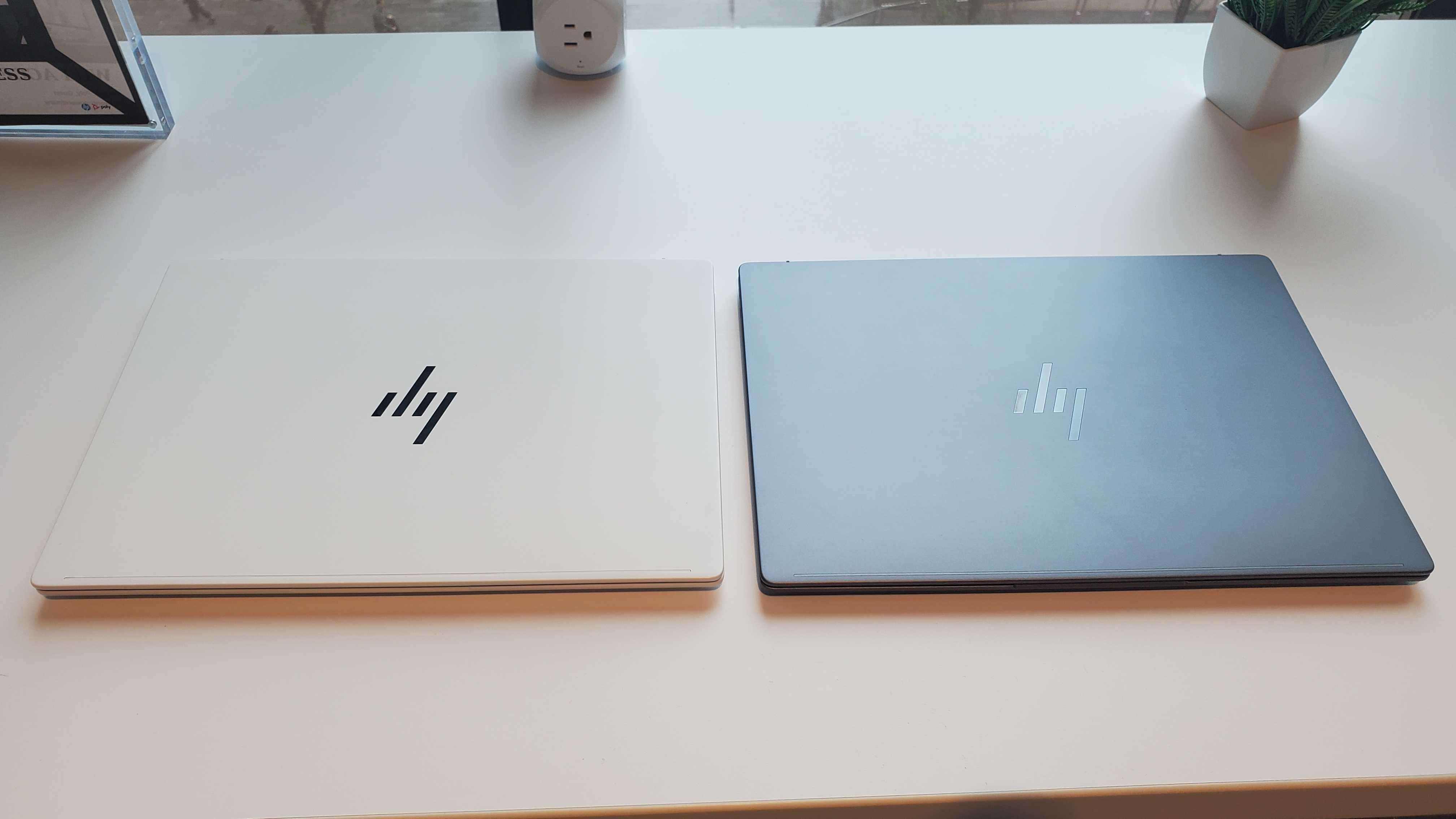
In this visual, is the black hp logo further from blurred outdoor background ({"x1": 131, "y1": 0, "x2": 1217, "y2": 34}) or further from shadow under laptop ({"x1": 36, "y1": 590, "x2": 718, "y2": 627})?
blurred outdoor background ({"x1": 131, "y1": 0, "x2": 1217, "y2": 34})

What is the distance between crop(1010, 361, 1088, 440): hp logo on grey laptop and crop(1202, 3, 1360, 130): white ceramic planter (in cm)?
51

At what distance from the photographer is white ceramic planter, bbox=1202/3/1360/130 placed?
35.0 inches

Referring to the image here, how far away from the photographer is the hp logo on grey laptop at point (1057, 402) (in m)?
0.62

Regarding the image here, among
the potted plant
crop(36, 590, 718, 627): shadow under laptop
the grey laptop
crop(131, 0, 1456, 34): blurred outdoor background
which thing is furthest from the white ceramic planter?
crop(36, 590, 718, 627): shadow under laptop

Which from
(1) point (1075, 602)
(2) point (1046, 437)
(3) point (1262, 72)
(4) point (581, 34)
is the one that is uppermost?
(4) point (581, 34)

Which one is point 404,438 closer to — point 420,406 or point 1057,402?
point 420,406

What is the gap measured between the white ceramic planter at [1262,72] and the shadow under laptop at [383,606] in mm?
790

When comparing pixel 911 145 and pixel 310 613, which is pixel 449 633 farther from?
pixel 911 145

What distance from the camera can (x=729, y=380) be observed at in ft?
2.23

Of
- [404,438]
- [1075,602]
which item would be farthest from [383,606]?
[1075,602]

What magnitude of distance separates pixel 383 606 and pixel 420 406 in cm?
14

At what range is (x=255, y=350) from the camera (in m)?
0.65

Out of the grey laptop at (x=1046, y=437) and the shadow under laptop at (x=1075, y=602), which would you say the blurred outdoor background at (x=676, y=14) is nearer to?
the grey laptop at (x=1046, y=437)

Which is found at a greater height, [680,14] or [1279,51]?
[680,14]
